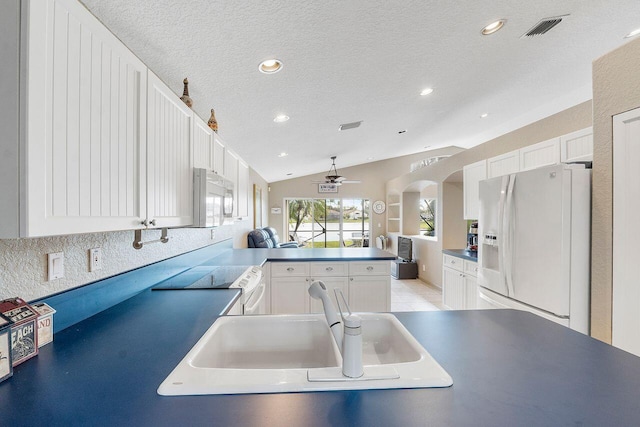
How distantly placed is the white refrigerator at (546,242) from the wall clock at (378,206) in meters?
5.99

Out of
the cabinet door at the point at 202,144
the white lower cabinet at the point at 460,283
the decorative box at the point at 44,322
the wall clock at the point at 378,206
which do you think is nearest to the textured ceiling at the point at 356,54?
the cabinet door at the point at 202,144

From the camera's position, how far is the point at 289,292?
3.07m

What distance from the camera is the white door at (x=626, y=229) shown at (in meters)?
1.67

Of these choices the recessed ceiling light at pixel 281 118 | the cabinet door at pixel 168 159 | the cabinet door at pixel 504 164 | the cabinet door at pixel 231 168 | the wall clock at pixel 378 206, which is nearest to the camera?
the cabinet door at pixel 168 159

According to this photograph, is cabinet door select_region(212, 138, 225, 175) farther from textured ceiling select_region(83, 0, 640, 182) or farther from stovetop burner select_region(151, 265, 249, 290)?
stovetop burner select_region(151, 265, 249, 290)

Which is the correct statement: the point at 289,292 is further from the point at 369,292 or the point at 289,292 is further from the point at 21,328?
the point at 21,328

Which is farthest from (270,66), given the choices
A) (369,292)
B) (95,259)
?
(369,292)

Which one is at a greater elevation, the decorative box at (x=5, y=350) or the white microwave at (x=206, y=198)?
the white microwave at (x=206, y=198)

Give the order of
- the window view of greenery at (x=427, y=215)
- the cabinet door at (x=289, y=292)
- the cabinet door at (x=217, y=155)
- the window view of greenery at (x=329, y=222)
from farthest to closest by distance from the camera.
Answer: the window view of greenery at (x=329, y=222) < the window view of greenery at (x=427, y=215) < the cabinet door at (x=289, y=292) < the cabinet door at (x=217, y=155)

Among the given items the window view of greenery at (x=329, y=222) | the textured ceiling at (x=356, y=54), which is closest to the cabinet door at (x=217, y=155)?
the textured ceiling at (x=356, y=54)

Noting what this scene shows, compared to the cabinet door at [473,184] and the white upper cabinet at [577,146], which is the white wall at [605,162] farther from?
the cabinet door at [473,184]

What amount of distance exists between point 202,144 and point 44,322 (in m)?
1.31

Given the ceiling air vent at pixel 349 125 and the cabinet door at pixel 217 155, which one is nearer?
Answer: the cabinet door at pixel 217 155

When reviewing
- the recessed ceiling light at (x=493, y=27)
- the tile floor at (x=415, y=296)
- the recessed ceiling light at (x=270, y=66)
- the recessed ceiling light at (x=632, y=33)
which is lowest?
the tile floor at (x=415, y=296)
